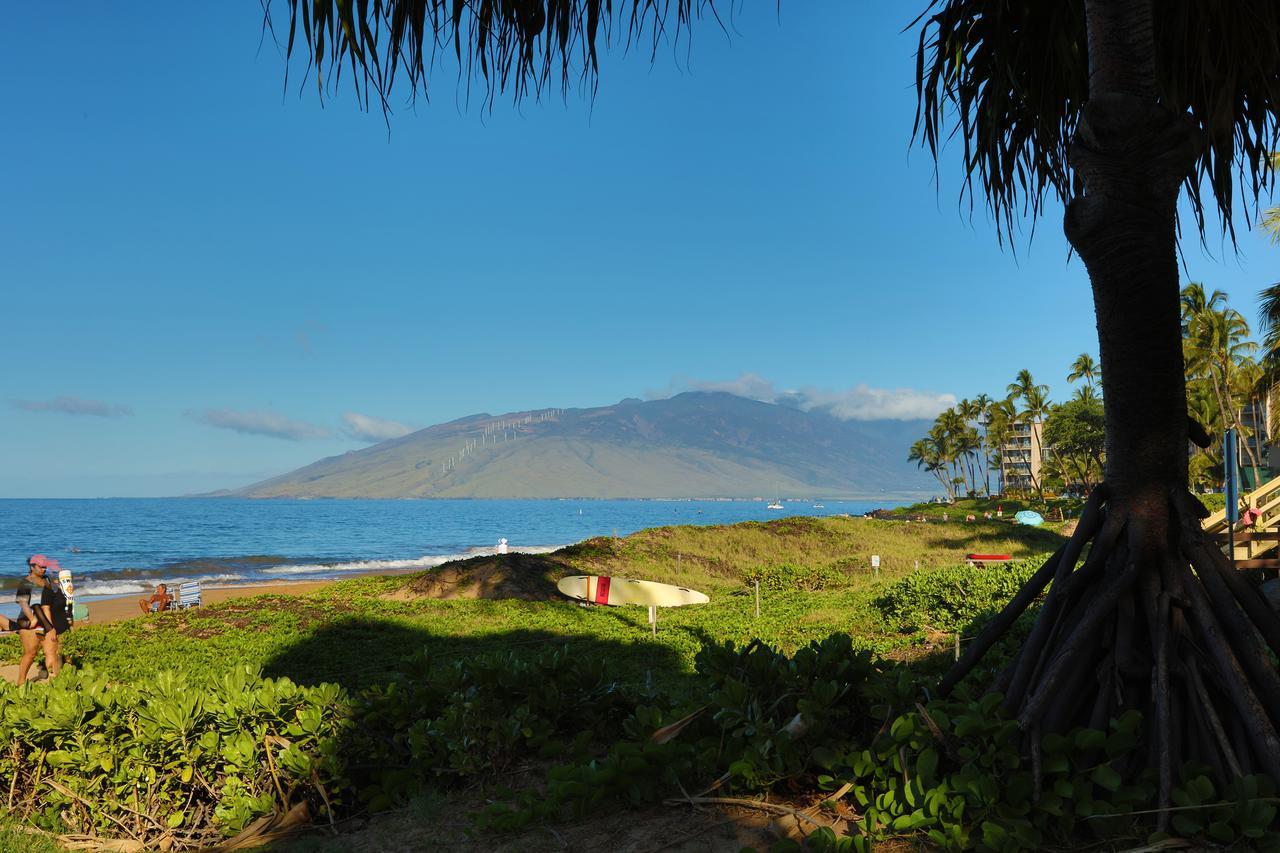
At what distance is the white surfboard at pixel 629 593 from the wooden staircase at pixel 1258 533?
36.3ft

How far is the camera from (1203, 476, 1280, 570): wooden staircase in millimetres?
12336

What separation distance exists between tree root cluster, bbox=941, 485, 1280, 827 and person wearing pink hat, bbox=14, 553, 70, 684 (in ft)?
39.5

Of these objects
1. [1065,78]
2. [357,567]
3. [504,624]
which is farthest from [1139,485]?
[357,567]

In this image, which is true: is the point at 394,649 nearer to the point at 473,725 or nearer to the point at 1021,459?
the point at 473,725

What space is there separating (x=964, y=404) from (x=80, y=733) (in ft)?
414

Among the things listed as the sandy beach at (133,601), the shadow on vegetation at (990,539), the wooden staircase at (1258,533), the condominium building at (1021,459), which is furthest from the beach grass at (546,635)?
the condominium building at (1021,459)

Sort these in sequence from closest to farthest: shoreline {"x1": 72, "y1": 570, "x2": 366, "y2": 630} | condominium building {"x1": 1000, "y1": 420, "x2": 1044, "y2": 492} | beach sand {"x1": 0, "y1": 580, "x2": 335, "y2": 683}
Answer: beach sand {"x1": 0, "y1": 580, "x2": 335, "y2": 683} < shoreline {"x1": 72, "y1": 570, "x2": 366, "y2": 630} < condominium building {"x1": 1000, "y1": 420, "x2": 1044, "y2": 492}

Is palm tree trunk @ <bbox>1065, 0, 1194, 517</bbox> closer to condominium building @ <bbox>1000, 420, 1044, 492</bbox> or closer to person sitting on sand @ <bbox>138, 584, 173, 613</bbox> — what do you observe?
person sitting on sand @ <bbox>138, 584, 173, 613</bbox>

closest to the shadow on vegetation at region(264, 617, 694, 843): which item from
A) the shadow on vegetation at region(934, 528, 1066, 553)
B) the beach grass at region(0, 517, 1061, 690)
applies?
the beach grass at region(0, 517, 1061, 690)

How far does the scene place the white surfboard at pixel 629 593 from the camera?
20.8 metres

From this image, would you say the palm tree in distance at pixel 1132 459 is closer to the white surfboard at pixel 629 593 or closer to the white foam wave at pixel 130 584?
the white surfboard at pixel 629 593

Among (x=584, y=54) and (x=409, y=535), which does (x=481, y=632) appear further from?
(x=409, y=535)

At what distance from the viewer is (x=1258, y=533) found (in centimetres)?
1318

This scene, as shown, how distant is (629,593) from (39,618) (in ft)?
42.3
